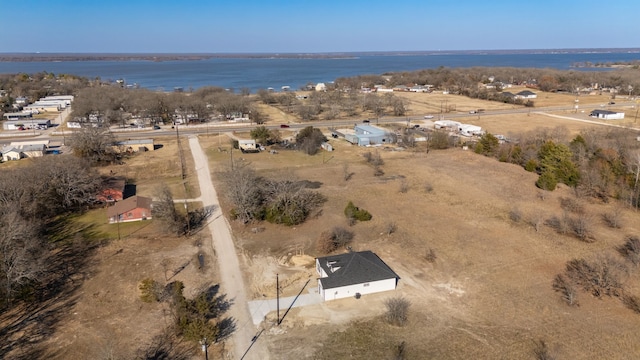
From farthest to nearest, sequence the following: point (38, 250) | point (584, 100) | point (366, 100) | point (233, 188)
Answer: point (584, 100) < point (366, 100) < point (233, 188) < point (38, 250)

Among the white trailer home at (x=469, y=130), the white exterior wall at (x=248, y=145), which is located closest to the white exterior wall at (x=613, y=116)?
the white trailer home at (x=469, y=130)

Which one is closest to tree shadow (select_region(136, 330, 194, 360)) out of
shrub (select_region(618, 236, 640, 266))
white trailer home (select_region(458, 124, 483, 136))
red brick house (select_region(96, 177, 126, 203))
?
red brick house (select_region(96, 177, 126, 203))

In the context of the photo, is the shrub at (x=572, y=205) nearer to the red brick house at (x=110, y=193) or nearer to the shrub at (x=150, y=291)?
the shrub at (x=150, y=291)

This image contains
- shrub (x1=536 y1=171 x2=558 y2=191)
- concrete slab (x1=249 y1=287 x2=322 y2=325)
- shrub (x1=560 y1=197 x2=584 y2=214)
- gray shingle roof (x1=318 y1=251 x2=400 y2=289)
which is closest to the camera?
concrete slab (x1=249 y1=287 x2=322 y2=325)

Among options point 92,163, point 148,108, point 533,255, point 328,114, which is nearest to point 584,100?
point 328,114

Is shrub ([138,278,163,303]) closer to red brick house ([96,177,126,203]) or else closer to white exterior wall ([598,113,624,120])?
red brick house ([96,177,126,203])

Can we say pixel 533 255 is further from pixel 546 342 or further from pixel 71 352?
pixel 71 352
